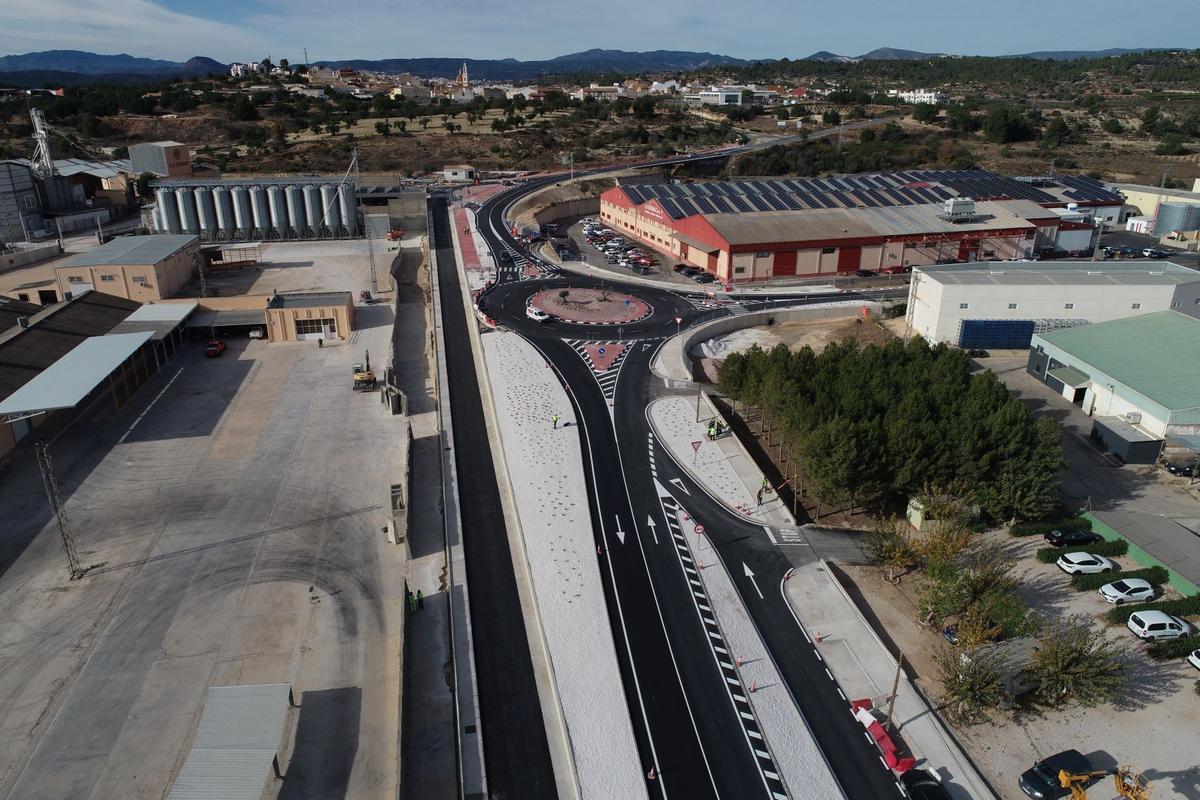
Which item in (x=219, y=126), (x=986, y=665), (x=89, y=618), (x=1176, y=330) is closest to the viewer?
(x=986, y=665)

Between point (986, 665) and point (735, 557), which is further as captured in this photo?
point (735, 557)

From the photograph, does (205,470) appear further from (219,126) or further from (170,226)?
(219,126)

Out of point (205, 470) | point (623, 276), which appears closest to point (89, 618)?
point (205, 470)

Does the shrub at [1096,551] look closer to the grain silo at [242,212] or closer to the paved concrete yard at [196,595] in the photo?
the paved concrete yard at [196,595]

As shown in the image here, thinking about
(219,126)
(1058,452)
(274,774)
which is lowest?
(274,774)

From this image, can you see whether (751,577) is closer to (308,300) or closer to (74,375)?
(74,375)

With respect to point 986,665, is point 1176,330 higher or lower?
higher

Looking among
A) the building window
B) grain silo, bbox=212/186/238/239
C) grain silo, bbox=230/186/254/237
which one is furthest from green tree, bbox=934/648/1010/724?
grain silo, bbox=212/186/238/239

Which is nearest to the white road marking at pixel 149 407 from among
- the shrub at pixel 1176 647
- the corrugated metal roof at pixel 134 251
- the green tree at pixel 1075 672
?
the corrugated metal roof at pixel 134 251
